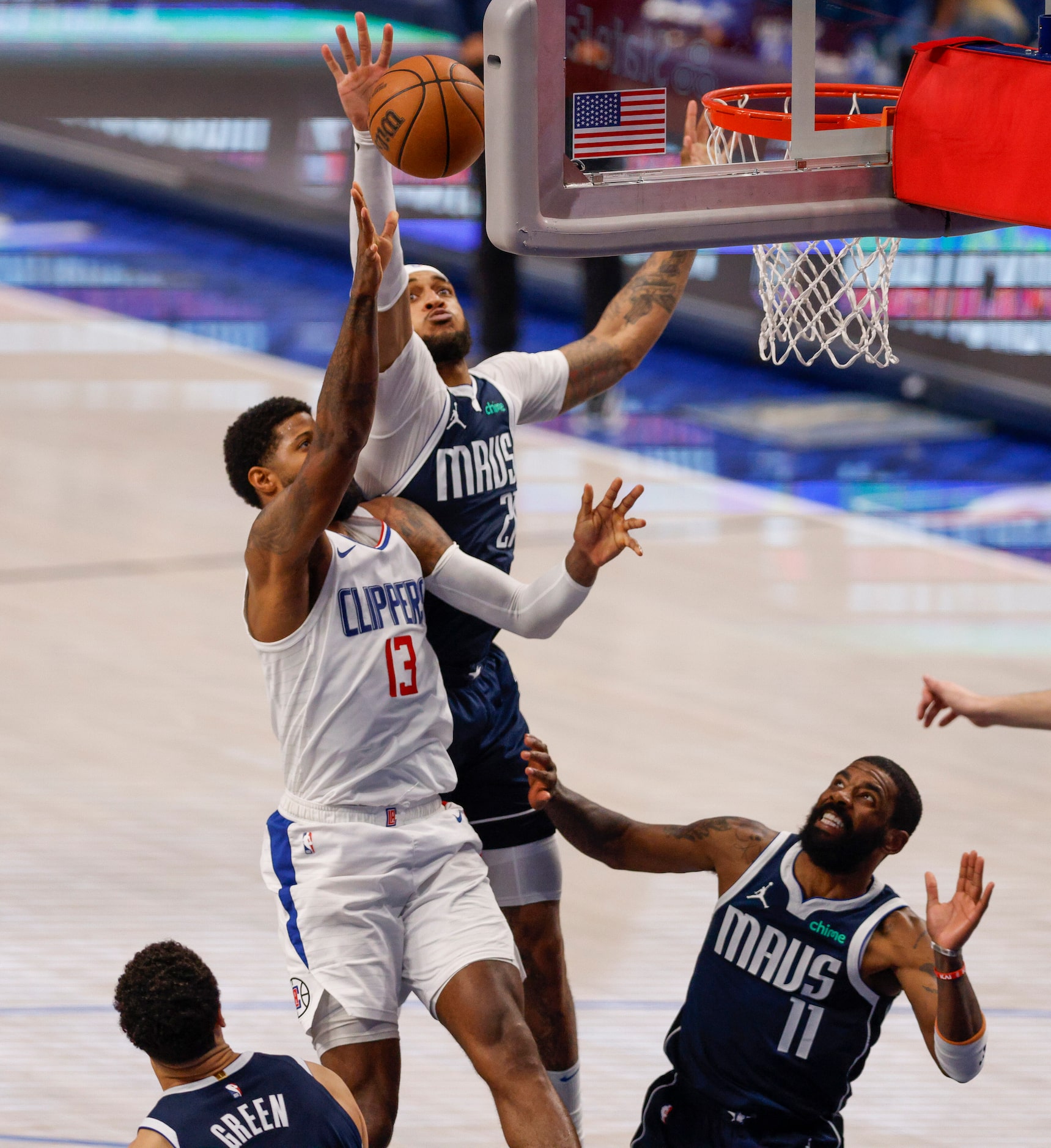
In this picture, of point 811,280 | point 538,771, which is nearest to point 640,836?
point 538,771

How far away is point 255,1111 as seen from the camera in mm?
3467

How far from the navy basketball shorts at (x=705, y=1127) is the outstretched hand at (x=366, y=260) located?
185 cm

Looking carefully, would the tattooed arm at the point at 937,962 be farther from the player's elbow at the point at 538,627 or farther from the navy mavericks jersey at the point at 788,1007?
the player's elbow at the point at 538,627

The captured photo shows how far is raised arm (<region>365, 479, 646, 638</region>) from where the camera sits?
4344 mm

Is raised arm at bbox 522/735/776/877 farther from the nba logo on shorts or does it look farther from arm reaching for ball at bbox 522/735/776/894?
the nba logo on shorts

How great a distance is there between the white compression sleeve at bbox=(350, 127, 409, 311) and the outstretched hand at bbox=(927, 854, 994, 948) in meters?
1.79

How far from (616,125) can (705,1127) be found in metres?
2.18

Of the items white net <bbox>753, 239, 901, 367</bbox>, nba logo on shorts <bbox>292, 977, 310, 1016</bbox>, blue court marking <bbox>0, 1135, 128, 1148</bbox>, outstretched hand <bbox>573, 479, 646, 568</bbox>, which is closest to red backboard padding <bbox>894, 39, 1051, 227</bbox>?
white net <bbox>753, 239, 901, 367</bbox>

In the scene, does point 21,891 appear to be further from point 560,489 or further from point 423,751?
point 560,489

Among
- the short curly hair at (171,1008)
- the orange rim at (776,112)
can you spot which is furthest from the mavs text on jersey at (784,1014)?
the orange rim at (776,112)

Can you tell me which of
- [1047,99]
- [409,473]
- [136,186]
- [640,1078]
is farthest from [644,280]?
[136,186]

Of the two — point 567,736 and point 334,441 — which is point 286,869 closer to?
point 334,441

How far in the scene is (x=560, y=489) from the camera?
35.3ft

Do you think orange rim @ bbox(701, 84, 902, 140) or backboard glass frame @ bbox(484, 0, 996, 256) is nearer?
backboard glass frame @ bbox(484, 0, 996, 256)
